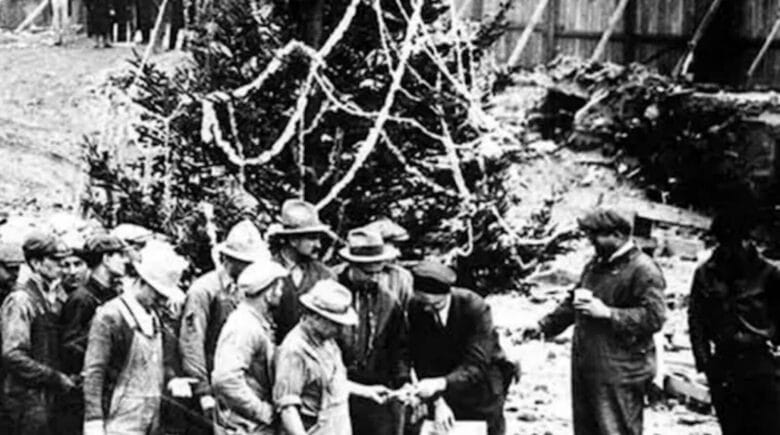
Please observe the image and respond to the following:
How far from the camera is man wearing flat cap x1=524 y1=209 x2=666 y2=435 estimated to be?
7.94 m

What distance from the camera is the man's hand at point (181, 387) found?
756 cm

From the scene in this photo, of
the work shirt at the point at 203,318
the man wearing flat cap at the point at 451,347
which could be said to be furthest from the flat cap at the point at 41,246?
the man wearing flat cap at the point at 451,347

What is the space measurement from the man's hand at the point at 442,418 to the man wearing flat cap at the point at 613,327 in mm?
1008

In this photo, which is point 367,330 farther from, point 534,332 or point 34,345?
point 34,345

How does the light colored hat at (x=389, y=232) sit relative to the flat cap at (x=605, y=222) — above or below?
below

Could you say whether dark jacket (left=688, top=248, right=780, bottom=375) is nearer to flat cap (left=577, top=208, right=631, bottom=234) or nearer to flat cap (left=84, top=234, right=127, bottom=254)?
flat cap (left=577, top=208, right=631, bottom=234)

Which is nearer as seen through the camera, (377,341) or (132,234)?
(377,341)

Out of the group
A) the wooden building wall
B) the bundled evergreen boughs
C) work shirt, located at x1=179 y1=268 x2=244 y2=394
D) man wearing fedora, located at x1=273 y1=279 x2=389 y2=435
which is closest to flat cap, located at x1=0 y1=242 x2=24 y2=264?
work shirt, located at x1=179 y1=268 x2=244 y2=394

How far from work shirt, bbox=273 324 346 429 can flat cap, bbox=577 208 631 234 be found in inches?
82.5

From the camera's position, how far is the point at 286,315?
25.3ft

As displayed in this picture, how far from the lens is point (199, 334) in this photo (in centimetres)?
766

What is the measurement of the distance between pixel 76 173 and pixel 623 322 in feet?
44.0

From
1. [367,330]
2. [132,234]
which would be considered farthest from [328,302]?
[132,234]

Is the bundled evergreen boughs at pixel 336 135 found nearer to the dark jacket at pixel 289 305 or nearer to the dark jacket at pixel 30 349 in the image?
the dark jacket at pixel 289 305
